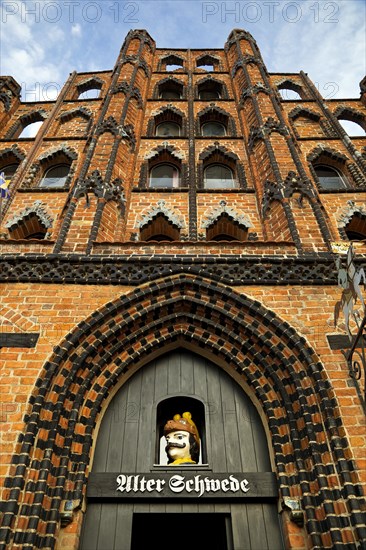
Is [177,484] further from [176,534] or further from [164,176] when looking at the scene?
[164,176]

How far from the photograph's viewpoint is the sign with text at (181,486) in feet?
17.3

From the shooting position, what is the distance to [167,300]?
6.78 meters

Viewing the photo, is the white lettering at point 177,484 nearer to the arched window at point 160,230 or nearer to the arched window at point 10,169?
the arched window at point 160,230

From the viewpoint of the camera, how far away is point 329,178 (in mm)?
11336

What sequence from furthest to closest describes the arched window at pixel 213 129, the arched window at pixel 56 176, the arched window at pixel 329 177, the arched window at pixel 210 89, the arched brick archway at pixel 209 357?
the arched window at pixel 210 89
the arched window at pixel 213 129
the arched window at pixel 329 177
the arched window at pixel 56 176
the arched brick archway at pixel 209 357

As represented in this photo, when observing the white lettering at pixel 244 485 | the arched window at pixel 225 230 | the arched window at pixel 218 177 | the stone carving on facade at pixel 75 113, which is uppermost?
the stone carving on facade at pixel 75 113

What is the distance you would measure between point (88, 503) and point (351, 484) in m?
3.21

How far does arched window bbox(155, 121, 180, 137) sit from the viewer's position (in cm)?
1301

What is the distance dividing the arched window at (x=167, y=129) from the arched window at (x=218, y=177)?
2339 millimetres

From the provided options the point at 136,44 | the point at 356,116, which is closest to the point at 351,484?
the point at 356,116

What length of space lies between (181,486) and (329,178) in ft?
29.5

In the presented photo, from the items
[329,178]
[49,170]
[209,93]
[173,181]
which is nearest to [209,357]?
[173,181]

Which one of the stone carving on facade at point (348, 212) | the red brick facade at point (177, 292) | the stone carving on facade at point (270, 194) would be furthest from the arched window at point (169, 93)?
the stone carving on facade at point (348, 212)

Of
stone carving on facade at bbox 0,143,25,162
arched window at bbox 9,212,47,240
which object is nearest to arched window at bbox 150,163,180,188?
arched window at bbox 9,212,47,240
